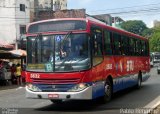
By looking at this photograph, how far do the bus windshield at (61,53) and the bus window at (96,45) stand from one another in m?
0.49

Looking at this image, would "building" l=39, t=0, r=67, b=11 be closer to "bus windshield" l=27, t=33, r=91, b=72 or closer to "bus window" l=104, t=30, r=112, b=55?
"bus window" l=104, t=30, r=112, b=55

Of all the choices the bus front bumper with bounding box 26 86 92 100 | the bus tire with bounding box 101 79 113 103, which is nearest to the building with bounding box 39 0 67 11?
the bus tire with bounding box 101 79 113 103

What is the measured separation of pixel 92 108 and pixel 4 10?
139 ft

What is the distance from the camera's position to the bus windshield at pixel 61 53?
42.5ft

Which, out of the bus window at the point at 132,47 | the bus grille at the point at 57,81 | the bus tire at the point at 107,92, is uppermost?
the bus window at the point at 132,47

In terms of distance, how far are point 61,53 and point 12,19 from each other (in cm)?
4113

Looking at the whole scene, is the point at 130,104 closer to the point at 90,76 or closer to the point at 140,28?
the point at 90,76

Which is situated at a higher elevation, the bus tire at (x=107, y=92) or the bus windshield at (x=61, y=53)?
the bus windshield at (x=61, y=53)

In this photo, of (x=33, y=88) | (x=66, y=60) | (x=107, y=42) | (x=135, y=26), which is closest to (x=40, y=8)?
(x=107, y=42)

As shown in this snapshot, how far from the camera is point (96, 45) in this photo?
13883 mm

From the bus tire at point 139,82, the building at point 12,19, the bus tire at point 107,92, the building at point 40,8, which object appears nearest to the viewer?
the bus tire at point 107,92

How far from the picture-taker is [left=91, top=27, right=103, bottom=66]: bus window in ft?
44.7

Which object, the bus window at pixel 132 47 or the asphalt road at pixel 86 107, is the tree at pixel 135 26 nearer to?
the bus window at pixel 132 47

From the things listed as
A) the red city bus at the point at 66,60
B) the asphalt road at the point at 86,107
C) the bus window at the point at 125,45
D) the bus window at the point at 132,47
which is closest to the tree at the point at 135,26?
the bus window at the point at 132,47
